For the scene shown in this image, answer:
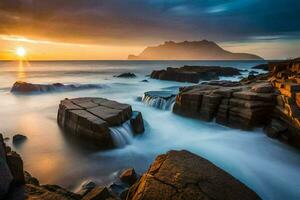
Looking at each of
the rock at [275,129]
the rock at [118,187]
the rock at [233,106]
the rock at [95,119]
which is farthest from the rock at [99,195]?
the rock at [233,106]

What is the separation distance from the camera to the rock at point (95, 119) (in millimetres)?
7559

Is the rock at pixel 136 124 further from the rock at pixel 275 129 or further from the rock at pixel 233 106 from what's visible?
the rock at pixel 275 129

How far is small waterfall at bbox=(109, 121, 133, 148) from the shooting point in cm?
774

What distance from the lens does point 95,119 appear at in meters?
7.77

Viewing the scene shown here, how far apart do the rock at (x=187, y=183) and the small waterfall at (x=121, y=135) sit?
3.89 m

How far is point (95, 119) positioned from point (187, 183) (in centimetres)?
505

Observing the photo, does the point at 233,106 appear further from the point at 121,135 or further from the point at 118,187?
→ the point at 118,187

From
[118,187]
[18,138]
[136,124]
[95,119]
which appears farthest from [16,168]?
[18,138]

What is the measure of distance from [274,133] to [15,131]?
34.7 feet

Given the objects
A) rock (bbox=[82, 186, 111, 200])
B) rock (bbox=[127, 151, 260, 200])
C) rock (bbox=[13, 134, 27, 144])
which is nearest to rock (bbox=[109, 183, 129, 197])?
rock (bbox=[82, 186, 111, 200])

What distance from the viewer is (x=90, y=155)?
7.28m

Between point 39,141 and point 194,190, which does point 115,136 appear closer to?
point 39,141

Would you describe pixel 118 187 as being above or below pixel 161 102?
below

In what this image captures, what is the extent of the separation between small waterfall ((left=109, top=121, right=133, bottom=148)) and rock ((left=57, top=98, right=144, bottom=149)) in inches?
5.5
